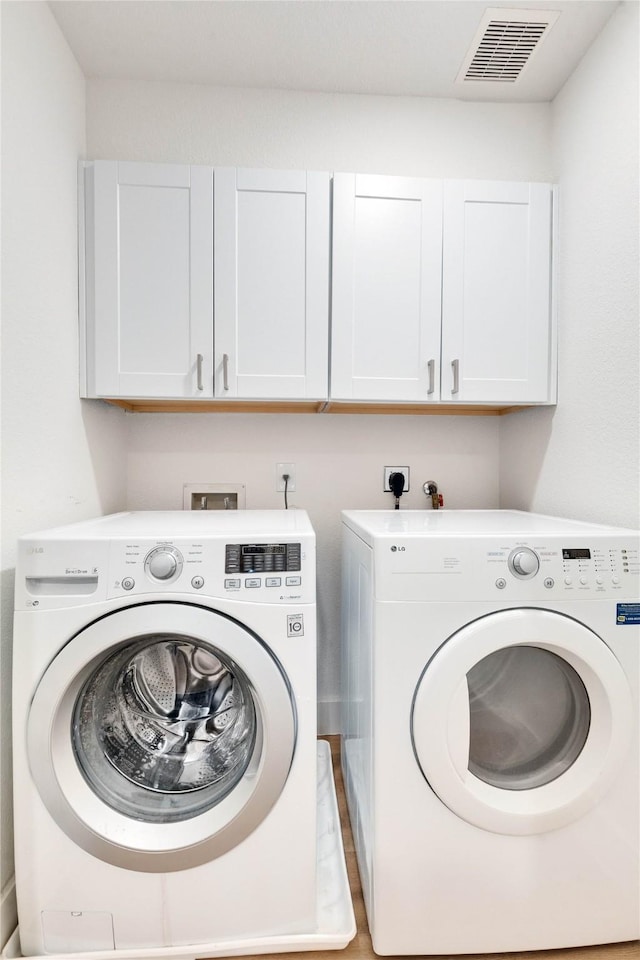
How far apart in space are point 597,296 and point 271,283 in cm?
104

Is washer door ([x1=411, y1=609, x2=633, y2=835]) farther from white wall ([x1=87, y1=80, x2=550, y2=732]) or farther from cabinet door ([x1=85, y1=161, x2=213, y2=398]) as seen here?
cabinet door ([x1=85, y1=161, x2=213, y2=398])

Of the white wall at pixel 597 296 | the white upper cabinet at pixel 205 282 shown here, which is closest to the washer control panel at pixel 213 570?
the white upper cabinet at pixel 205 282

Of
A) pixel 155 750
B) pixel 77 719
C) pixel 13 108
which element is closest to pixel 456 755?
pixel 155 750

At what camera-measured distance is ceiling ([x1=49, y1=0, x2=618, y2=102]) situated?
150 centimetres

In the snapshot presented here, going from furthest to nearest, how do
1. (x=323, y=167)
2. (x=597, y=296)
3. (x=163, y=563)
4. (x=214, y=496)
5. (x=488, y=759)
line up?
1. (x=214, y=496)
2. (x=323, y=167)
3. (x=597, y=296)
4. (x=488, y=759)
5. (x=163, y=563)

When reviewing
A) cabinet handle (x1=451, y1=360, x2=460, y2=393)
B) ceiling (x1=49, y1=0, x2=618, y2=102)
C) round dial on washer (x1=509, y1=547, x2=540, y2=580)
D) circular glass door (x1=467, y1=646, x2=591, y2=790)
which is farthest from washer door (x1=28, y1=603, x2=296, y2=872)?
ceiling (x1=49, y1=0, x2=618, y2=102)

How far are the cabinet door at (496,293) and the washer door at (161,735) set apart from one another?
112 cm

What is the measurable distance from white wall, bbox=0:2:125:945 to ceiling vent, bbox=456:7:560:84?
1.34 meters

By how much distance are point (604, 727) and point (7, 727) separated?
58.1 inches

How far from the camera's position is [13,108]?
1287mm

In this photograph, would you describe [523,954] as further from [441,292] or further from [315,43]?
[315,43]

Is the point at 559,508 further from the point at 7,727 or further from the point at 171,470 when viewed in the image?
the point at 7,727

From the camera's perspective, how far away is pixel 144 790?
1216mm

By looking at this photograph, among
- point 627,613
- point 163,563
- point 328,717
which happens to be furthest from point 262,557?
point 328,717
